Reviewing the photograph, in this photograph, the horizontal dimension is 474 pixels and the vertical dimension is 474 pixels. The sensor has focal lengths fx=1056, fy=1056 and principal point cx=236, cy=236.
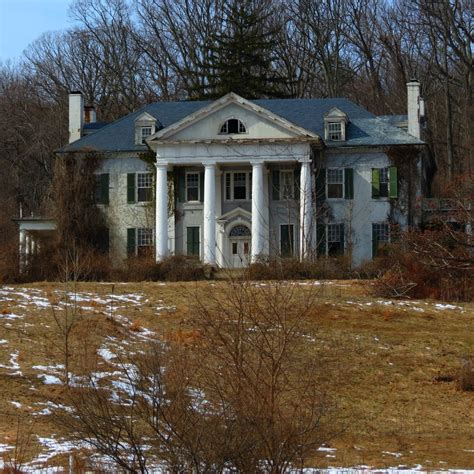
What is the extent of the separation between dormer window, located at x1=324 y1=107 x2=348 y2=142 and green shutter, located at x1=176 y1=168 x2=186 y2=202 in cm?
678

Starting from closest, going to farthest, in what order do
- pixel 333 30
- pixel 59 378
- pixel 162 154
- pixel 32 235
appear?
pixel 59 378 < pixel 162 154 < pixel 32 235 < pixel 333 30

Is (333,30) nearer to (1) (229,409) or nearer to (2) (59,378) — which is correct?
(2) (59,378)

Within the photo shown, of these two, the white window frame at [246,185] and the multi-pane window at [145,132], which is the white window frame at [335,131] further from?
the multi-pane window at [145,132]

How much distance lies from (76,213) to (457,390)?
27.7 m

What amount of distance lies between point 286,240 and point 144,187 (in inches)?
Answer: 284

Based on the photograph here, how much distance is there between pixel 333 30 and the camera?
6391 centimetres

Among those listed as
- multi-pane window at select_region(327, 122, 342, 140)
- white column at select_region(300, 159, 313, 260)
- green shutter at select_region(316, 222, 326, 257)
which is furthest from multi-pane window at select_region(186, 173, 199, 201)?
multi-pane window at select_region(327, 122, 342, 140)

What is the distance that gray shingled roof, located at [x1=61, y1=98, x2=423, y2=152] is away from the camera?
4766 cm

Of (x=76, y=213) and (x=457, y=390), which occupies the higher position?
(x=76, y=213)

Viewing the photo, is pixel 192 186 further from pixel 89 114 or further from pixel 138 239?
pixel 89 114

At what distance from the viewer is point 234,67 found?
2507 inches

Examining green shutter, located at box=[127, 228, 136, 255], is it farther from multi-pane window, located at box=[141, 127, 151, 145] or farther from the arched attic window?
the arched attic window

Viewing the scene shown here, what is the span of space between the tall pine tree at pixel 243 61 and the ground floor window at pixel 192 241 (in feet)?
52.1

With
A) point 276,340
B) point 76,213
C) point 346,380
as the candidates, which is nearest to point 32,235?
point 76,213
